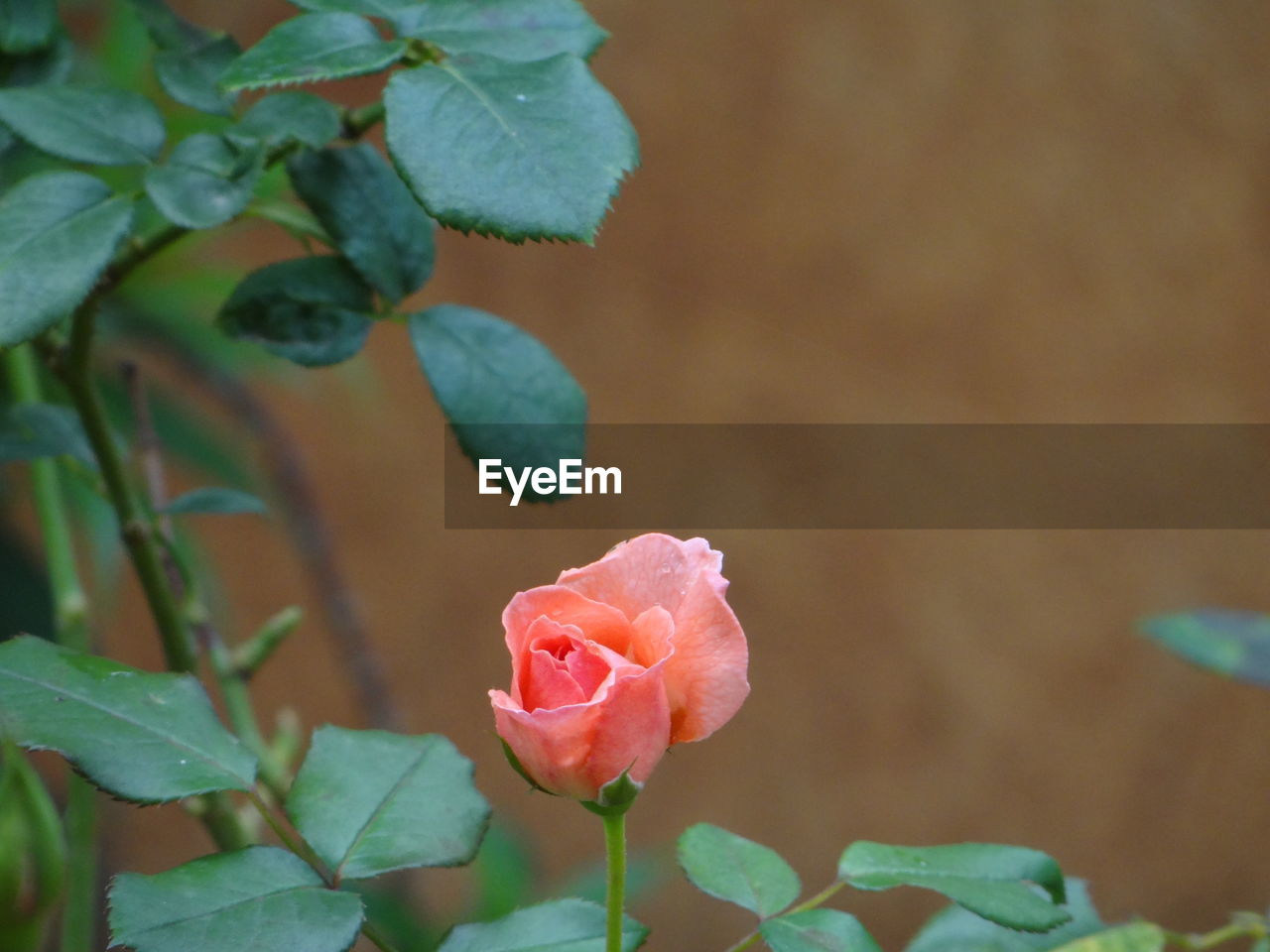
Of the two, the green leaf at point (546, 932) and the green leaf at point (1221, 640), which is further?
the green leaf at point (1221, 640)

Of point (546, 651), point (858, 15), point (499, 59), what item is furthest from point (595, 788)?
point (858, 15)

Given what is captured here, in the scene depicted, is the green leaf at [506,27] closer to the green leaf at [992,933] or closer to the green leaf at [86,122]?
the green leaf at [86,122]

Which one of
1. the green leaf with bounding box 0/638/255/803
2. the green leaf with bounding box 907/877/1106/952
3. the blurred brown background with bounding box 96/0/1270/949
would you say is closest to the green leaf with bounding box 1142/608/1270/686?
the green leaf with bounding box 907/877/1106/952

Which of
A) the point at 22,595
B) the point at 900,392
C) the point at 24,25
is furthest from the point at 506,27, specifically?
the point at 900,392

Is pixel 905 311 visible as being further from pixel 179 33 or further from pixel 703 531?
pixel 179 33

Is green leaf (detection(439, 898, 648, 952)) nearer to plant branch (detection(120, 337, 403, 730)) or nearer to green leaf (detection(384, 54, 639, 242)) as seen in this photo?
green leaf (detection(384, 54, 639, 242))
